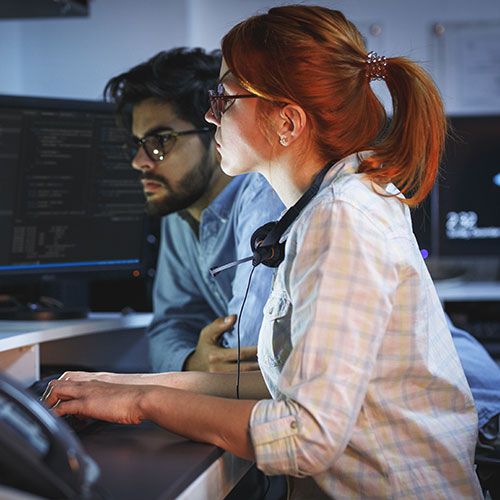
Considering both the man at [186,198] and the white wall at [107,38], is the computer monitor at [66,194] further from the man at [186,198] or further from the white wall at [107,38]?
the white wall at [107,38]

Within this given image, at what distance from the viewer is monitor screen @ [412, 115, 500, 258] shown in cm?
286

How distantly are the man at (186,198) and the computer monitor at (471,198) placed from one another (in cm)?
129

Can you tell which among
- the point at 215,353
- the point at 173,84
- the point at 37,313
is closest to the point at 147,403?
→ the point at 215,353

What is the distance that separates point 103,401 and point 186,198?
882 millimetres

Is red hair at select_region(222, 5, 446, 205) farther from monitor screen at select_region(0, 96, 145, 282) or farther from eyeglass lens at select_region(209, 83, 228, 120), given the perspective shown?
monitor screen at select_region(0, 96, 145, 282)

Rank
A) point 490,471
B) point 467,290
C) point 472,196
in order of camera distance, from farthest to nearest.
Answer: point 472,196
point 467,290
point 490,471

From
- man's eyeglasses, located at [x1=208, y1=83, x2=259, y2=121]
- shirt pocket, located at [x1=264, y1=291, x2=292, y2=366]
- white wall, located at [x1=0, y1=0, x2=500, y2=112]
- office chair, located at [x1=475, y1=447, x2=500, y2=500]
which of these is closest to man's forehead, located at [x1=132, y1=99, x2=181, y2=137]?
man's eyeglasses, located at [x1=208, y1=83, x2=259, y2=121]

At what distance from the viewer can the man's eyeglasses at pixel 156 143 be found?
5.41 ft

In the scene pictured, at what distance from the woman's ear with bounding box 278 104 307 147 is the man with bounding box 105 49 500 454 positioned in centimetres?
48

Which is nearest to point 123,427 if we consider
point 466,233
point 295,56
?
point 295,56

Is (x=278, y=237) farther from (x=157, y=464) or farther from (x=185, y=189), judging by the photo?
(x=185, y=189)

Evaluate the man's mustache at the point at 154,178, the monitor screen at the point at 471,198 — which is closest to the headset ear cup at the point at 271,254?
the man's mustache at the point at 154,178

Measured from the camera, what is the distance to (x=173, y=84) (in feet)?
5.51

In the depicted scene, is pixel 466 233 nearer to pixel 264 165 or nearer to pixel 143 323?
pixel 143 323
